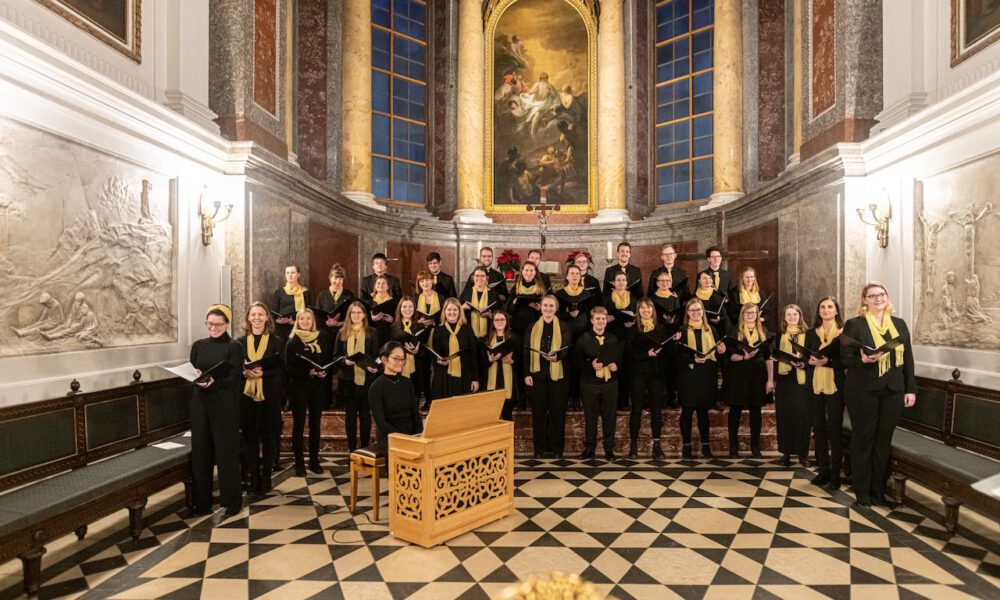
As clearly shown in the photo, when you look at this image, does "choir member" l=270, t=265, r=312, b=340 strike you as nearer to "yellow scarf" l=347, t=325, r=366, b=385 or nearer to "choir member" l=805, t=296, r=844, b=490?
"yellow scarf" l=347, t=325, r=366, b=385

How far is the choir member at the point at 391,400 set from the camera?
17.2 ft

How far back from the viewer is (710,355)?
22.6ft

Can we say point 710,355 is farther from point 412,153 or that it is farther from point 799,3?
point 412,153

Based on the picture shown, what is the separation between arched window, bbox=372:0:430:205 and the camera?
12.7 metres

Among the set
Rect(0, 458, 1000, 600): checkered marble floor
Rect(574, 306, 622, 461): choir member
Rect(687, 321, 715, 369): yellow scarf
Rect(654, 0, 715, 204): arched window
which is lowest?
Rect(0, 458, 1000, 600): checkered marble floor

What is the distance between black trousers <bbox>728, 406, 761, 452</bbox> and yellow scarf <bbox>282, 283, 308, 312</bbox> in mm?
5028

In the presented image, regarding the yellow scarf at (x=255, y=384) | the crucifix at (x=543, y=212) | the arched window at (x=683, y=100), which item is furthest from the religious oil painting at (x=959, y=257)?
the yellow scarf at (x=255, y=384)

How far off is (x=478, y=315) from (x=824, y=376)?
3.74 m

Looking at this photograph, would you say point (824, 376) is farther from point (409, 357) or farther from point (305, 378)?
point (305, 378)

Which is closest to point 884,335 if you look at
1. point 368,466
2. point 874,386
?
point 874,386

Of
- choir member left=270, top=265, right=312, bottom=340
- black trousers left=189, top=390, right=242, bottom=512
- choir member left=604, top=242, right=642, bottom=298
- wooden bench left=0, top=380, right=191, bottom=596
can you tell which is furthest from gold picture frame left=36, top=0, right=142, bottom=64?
choir member left=604, top=242, right=642, bottom=298

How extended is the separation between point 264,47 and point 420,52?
5268mm

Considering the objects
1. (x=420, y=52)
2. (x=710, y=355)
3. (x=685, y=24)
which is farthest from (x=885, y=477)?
(x=420, y=52)

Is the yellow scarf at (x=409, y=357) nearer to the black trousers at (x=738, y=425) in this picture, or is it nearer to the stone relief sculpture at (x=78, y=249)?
the stone relief sculpture at (x=78, y=249)
